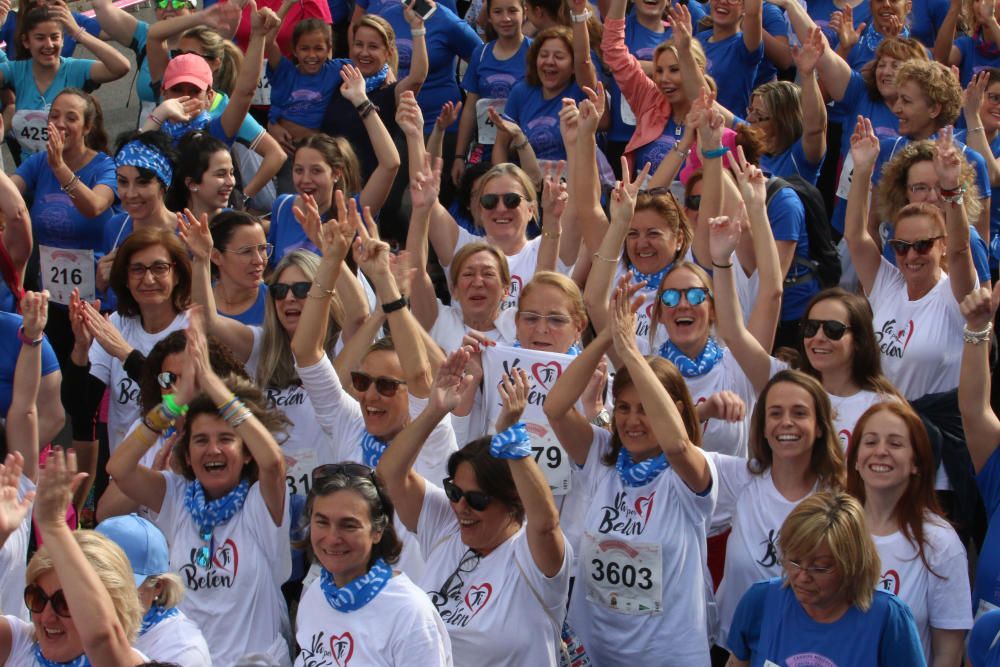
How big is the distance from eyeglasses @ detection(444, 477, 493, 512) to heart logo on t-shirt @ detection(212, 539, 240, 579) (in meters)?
0.77

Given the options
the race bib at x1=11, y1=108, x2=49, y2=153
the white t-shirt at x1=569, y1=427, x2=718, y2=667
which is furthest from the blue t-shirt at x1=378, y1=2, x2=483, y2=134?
the white t-shirt at x1=569, y1=427, x2=718, y2=667

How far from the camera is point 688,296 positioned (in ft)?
18.5

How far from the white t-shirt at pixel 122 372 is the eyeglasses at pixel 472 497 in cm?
178

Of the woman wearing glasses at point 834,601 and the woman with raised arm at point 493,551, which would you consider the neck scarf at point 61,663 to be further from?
the woman wearing glasses at point 834,601

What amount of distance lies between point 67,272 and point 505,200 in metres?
2.16

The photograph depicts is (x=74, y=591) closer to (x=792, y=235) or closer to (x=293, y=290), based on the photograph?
(x=293, y=290)

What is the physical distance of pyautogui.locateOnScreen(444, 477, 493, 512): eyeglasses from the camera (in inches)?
189

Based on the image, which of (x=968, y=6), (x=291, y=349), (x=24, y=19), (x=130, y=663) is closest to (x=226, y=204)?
(x=291, y=349)

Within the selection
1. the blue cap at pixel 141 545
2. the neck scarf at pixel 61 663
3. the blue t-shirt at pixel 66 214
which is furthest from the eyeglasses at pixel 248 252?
the neck scarf at pixel 61 663

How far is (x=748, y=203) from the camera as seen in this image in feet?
19.8

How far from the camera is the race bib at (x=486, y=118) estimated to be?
8.53 metres

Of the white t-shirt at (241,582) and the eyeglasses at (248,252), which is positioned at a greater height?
the eyeglasses at (248,252)

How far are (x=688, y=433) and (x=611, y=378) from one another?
0.71m

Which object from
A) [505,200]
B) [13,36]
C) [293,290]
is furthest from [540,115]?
[13,36]
